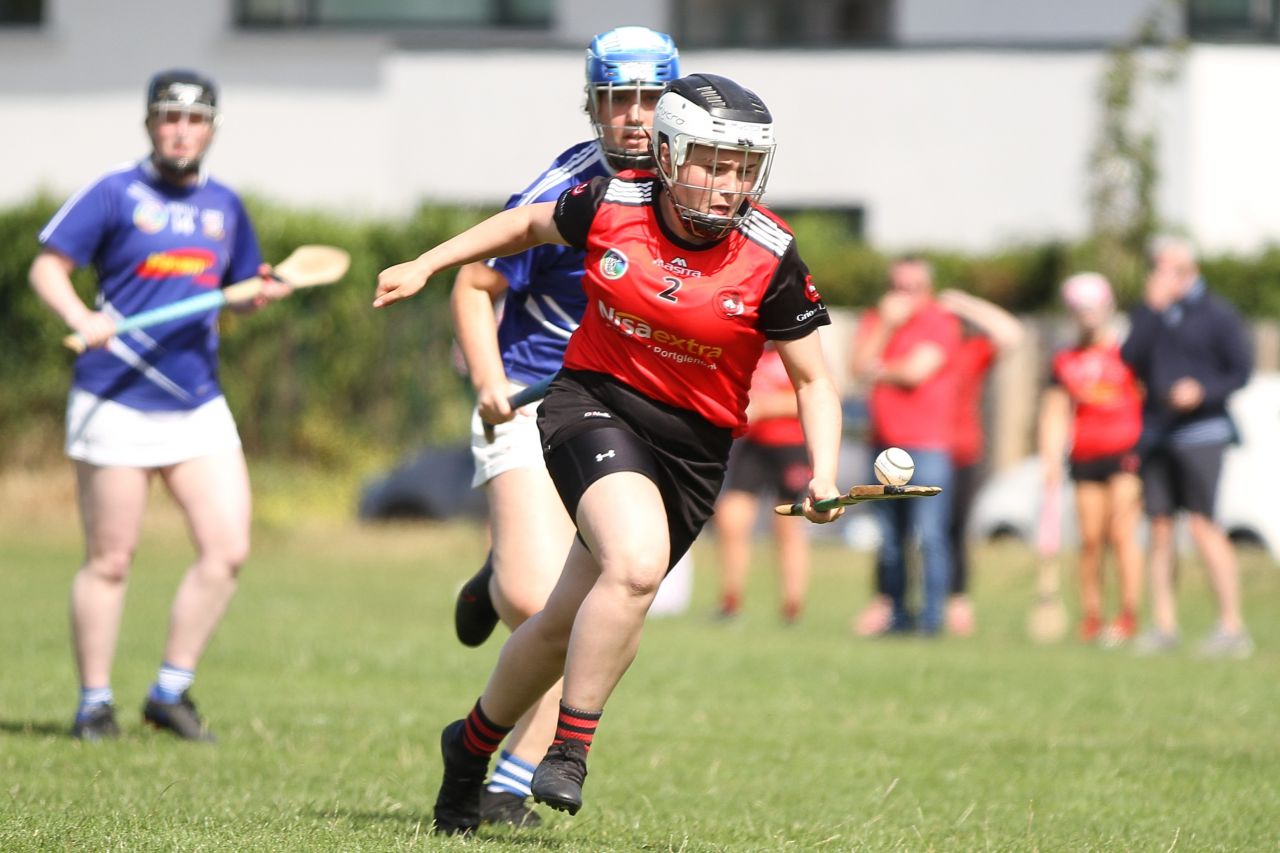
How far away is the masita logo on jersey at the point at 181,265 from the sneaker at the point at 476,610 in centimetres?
215

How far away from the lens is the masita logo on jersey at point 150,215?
7695mm

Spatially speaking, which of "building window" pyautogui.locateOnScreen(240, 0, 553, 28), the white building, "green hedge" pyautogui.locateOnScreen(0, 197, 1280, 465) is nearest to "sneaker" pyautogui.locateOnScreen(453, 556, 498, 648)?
"green hedge" pyautogui.locateOnScreen(0, 197, 1280, 465)

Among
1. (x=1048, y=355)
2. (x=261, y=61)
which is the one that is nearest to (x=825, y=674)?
→ (x=1048, y=355)

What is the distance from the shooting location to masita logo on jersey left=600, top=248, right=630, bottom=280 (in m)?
5.26

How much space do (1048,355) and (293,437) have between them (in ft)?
26.3

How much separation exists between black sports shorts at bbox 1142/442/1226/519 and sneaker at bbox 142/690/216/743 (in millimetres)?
6684

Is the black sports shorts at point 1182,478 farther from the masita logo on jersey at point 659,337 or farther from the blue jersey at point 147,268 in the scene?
the masita logo on jersey at point 659,337

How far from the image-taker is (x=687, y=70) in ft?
75.9

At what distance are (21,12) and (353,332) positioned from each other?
22.3 feet

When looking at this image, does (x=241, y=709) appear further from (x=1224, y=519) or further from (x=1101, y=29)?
(x=1101, y=29)

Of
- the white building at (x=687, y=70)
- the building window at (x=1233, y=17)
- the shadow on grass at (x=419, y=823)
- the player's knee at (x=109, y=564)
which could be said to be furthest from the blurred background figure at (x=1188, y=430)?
the building window at (x=1233, y=17)

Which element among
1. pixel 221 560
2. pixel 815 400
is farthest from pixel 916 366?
pixel 815 400

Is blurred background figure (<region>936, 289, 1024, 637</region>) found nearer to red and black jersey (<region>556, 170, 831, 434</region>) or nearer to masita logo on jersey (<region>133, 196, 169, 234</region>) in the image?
masita logo on jersey (<region>133, 196, 169, 234</region>)

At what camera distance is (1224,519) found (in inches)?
649
